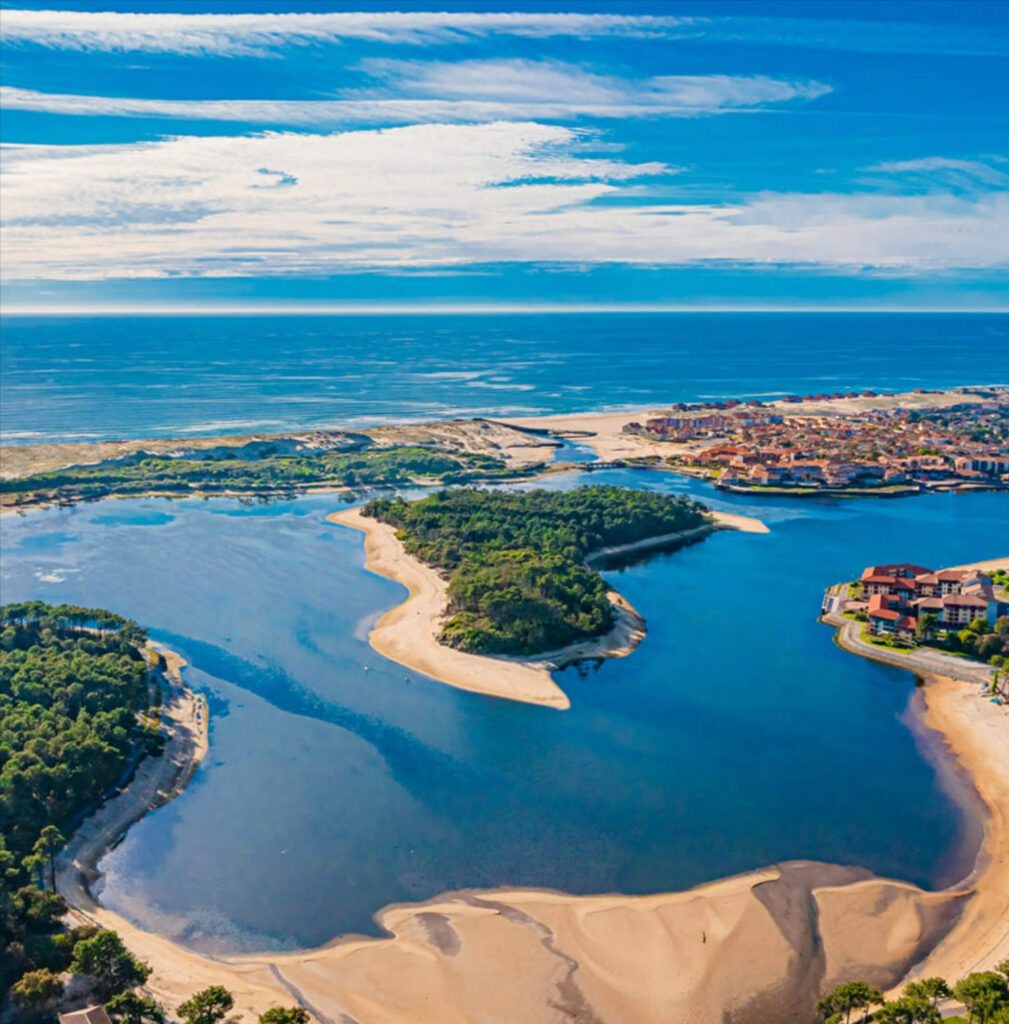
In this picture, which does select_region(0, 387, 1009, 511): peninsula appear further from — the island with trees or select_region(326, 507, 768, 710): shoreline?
select_region(326, 507, 768, 710): shoreline

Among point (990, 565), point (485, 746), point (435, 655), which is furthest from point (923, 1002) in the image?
point (990, 565)

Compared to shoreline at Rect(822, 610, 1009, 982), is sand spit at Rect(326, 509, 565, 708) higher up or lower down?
lower down

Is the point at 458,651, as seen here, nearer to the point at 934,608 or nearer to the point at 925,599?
the point at 934,608

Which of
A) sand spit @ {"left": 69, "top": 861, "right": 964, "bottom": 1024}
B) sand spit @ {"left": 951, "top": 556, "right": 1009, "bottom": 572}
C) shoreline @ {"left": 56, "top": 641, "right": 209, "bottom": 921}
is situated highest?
sand spit @ {"left": 951, "top": 556, "right": 1009, "bottom": 572}

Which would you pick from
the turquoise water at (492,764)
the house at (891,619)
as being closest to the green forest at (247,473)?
the turquoise water at (492,764)

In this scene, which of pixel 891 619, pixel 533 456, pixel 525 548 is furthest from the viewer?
pixel 533 456

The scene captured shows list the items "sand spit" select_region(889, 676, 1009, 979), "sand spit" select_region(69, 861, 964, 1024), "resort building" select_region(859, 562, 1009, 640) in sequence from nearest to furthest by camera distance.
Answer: "sand spit" select_region(69, 861, 964, 1024) → "sand spit" select_region(889, 676, 1009, 979) → "resort building" select_region(859, 562, 1009, 640)

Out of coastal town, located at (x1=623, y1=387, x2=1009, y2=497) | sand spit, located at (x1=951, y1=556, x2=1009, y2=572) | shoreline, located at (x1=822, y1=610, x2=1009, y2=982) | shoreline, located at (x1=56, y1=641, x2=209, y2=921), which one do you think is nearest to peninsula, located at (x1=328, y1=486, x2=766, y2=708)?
shoreline, located at (x1=56, y1=641, x2=209, y2=921)
